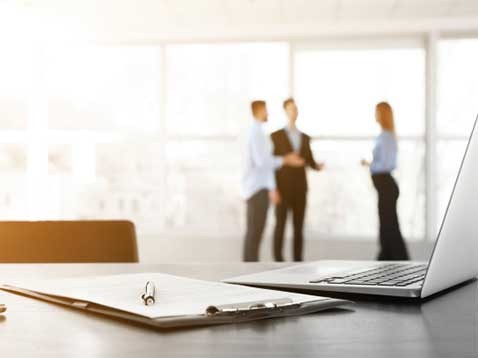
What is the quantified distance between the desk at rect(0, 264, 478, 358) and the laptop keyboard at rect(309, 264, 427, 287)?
9 centimetres

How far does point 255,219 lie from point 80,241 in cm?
418

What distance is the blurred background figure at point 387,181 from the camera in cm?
579

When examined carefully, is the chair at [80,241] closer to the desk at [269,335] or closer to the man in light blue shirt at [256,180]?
the desk at [269,335]

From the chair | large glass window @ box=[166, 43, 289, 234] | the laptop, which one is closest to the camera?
the laptop

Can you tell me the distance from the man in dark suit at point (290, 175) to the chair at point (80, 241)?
4.56 meters

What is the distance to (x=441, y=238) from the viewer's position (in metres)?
0.81

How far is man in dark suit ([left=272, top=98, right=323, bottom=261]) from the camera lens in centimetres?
626

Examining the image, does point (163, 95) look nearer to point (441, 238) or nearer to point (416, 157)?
point (416, 157)

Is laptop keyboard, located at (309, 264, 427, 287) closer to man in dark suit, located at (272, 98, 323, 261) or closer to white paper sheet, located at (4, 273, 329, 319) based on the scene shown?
white paper sheet, located at (4, 273, 329, 319)

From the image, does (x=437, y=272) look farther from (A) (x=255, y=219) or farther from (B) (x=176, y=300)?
(A) (x=255, y=219)

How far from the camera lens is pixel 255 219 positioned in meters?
5.88

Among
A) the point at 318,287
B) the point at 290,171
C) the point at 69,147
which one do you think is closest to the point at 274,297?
the point at 318,287

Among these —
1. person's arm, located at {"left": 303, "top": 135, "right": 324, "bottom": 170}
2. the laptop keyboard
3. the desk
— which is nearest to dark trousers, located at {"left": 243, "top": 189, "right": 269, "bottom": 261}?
person's arm, located at {"left": 303, "top": 135, "right": 324, "bottom": 170}

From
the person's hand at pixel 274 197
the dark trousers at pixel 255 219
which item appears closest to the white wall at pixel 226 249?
the person's hand at pixel 274 197
